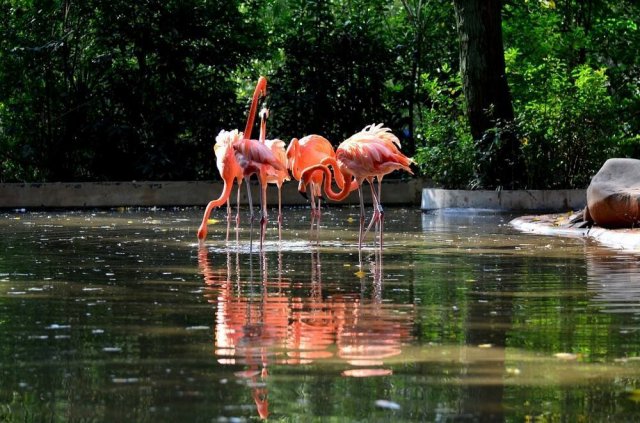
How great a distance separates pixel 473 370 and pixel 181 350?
1491mm

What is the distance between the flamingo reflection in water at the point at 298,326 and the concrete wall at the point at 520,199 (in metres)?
11.2

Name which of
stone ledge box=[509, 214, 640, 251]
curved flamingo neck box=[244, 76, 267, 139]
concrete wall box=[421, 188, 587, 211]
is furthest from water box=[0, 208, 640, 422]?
concrete wall box=[421, 188, 587, 211]

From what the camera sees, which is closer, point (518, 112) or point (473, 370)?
point (473, 370)

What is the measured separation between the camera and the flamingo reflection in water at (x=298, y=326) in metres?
5.99

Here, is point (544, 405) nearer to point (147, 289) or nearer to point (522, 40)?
point (147, 289)

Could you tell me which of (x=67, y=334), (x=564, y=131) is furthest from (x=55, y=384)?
(x=564, y=131)

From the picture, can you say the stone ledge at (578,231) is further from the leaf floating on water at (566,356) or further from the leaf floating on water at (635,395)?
the leaf floating on water at (635,395)

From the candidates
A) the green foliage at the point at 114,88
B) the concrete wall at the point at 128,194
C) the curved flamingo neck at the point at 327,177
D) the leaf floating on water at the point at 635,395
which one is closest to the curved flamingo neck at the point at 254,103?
the curved flamingo neck at the point at 327,177

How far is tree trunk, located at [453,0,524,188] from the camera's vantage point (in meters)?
21.5

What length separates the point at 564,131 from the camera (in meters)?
21.2

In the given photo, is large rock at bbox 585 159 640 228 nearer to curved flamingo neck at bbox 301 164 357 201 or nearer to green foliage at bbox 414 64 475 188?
curved flamingo neck at bbox 301 164 357 201

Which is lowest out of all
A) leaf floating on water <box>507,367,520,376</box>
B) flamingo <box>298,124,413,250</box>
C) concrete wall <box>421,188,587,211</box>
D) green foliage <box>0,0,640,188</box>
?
leaf floating on water <box>507,367,520,376</box>

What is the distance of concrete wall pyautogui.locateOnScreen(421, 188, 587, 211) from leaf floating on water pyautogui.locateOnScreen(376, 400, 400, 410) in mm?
16173

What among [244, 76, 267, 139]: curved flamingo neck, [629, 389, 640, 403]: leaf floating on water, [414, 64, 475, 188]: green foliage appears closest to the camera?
[629, 389, 640, 403]: leaf floating on water
